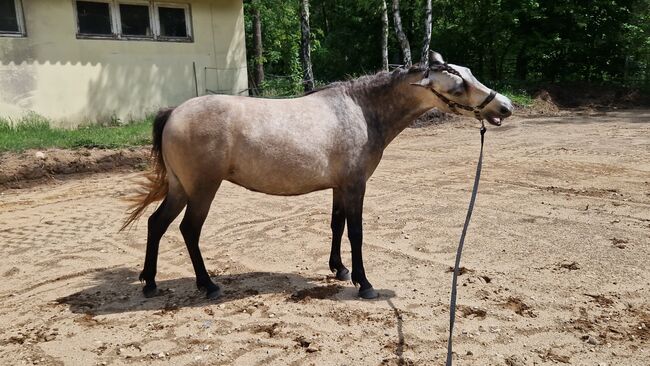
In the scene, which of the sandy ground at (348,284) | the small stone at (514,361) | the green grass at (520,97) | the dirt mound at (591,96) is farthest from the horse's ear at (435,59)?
the dirt mound at (591,96)

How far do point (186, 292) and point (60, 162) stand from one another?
6.44 meters

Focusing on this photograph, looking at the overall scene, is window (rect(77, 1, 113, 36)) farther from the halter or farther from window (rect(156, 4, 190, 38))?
the halter

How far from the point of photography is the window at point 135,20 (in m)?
13.2

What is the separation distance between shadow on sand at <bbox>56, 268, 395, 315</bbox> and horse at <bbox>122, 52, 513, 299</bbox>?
0.14m

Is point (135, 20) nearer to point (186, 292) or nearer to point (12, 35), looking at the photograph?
point (12, 35)

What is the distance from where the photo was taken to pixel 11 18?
1174 centimetres

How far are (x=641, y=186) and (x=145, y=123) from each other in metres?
11.4

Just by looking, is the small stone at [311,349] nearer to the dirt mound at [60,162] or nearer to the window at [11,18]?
the dirt mound at [60,162]

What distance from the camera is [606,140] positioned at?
37.3 ft

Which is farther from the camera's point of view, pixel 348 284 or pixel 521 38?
pixel 521 38

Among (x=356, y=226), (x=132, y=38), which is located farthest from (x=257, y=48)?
(x=356, y=226)

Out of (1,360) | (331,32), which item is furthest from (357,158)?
(331,32)

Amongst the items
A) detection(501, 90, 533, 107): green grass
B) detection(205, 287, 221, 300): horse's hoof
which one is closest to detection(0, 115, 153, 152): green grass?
detection(205, 287, 221, 300): horse's hoof

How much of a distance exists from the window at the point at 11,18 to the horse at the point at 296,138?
386 inches
